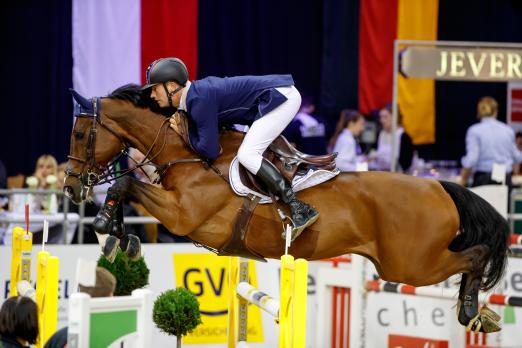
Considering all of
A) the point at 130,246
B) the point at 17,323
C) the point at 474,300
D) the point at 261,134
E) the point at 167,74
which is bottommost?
the point at 474,300

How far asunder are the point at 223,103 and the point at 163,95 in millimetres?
364

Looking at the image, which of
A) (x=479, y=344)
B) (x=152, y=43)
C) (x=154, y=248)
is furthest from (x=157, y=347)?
(x=152, y=43)

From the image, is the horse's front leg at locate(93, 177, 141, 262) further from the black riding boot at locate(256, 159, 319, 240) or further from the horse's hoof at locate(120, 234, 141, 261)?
the black riding boot at locate(256, 159, 319, 240)

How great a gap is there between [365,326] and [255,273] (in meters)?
1.08

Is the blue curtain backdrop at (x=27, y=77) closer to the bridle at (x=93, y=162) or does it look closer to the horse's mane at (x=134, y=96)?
the horse's mane at (x=134, y=96)

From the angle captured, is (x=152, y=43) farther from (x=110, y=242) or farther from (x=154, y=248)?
(x=110, y=242)

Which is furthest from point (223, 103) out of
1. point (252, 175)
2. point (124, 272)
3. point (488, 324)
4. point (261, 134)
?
point (488, 324)

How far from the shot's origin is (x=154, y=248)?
8430 mm

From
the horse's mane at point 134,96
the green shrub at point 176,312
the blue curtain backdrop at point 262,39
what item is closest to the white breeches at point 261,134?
the horse's mane at point 134,96

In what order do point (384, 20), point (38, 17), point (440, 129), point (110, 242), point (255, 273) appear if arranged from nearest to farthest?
1. point (110, 242)
2. point (255, 273)
3. point (38, 17)
4. point (384, 20)
5. point (440, 129)

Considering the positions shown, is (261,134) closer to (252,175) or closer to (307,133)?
(252,175)

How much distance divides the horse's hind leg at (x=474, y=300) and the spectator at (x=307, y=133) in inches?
281

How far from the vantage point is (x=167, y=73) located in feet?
18.6

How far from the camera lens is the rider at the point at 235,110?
221 inches
